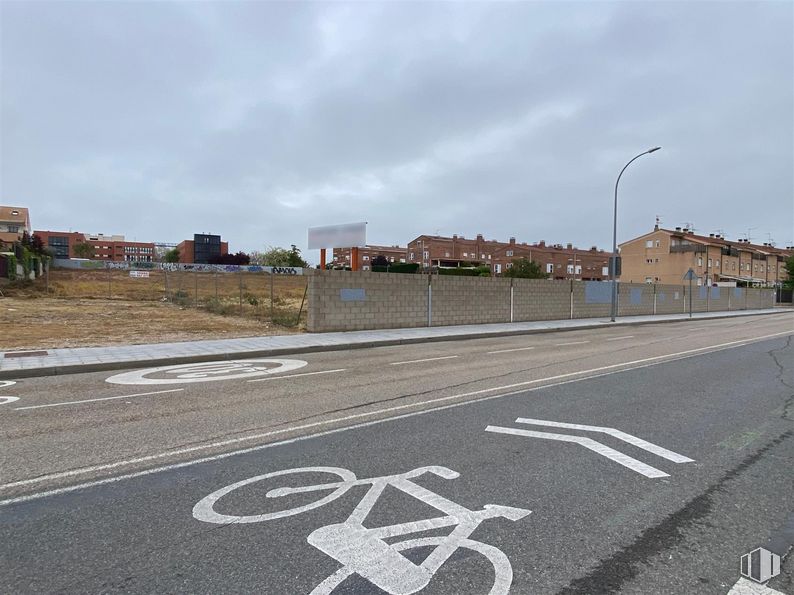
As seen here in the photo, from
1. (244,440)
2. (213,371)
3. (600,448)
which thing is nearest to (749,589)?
(600,448)

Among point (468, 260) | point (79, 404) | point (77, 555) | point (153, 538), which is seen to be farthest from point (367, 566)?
point (468, 260)

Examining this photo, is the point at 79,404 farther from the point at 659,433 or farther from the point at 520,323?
the point at 520,323

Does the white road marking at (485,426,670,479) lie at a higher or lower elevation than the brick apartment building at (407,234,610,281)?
lower

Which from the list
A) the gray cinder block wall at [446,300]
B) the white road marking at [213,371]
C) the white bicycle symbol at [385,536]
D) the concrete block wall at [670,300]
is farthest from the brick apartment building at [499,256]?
the white bicycle symbol at [385,536]

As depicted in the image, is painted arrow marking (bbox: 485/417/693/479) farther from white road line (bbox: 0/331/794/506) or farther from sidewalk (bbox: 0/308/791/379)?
sidewalk (bbox: 0/308/791/379)

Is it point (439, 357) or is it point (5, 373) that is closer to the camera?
point (5, 373)

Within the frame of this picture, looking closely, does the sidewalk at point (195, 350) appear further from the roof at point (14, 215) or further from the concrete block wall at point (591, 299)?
the roof at point (14, 215)

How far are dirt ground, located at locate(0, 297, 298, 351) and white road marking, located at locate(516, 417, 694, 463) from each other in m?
11.5

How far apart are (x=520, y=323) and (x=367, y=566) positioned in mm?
21609

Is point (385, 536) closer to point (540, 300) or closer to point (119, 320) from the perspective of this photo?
point (119, 320)

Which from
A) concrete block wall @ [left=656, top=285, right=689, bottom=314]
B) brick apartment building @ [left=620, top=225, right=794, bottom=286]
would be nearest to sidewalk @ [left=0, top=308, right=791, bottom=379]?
concrete block wall @ [left=656, top=285, right=689, bottom=314]

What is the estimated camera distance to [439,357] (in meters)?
12.1

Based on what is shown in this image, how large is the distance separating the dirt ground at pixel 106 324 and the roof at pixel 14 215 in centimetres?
8367

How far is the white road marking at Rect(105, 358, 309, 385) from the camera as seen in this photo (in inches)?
340
